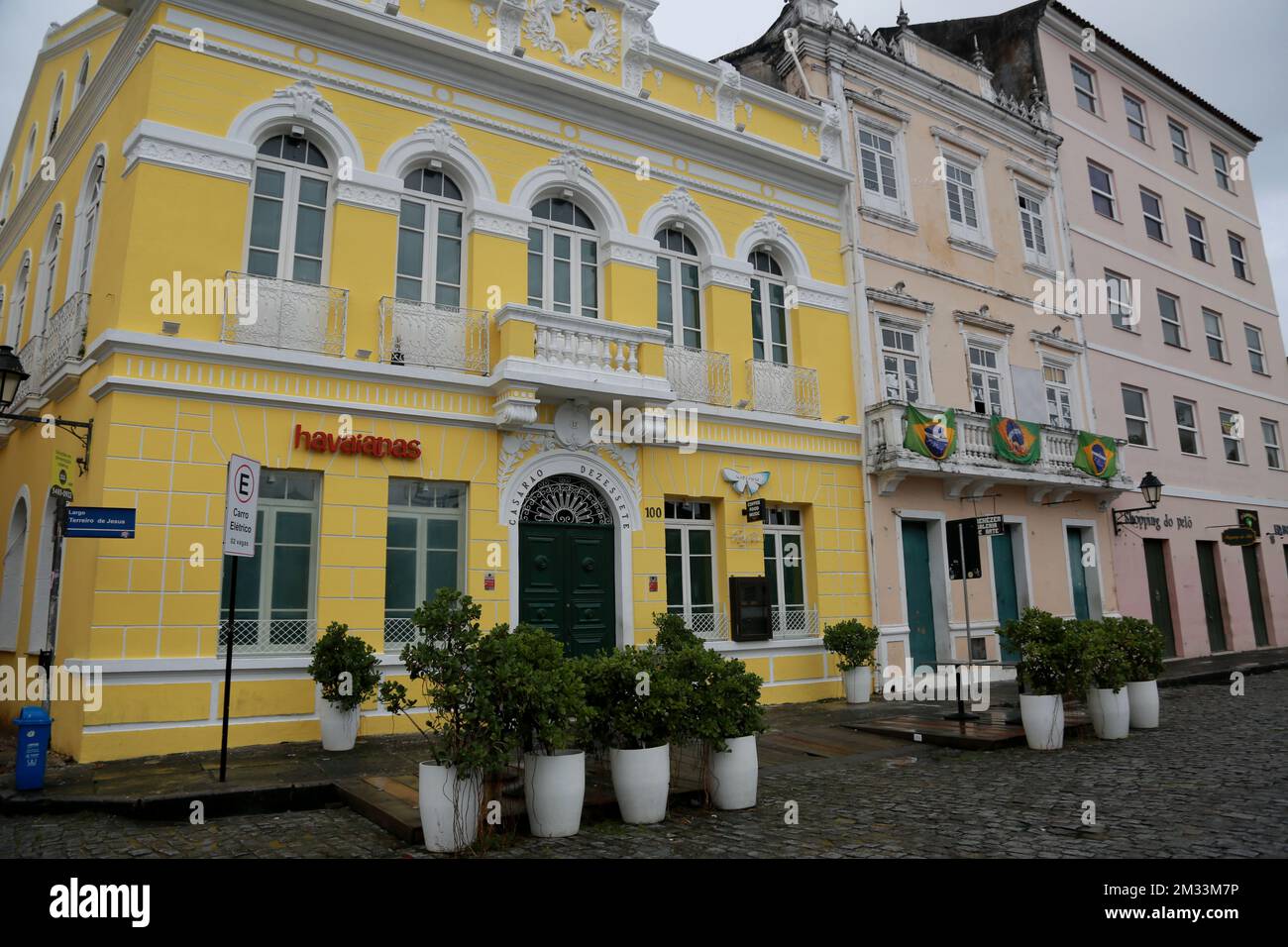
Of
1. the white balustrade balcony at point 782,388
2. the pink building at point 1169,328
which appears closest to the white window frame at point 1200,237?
the pink building at point 1169,328

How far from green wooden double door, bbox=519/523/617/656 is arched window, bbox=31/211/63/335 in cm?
848

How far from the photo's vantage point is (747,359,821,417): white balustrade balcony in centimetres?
1433

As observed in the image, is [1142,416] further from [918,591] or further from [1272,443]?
[918,591]

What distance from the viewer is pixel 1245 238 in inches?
1030

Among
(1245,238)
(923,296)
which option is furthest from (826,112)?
(1245,238)

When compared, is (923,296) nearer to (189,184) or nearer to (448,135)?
(448,135)

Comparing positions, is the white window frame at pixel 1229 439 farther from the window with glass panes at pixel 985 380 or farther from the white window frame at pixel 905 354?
the white window frame at pixel 905 354

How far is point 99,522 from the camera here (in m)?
8.37

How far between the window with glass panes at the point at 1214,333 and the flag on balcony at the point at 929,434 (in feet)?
41.7

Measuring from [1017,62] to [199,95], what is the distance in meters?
19.2

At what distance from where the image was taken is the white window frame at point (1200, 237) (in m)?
24.2

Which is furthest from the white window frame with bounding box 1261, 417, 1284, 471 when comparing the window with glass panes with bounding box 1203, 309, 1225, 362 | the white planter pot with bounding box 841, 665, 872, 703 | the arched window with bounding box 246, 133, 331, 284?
the arched window with bounding box 246, 133, 331, 284

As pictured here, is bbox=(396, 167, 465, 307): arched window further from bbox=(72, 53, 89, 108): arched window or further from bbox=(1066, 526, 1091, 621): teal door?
bbox=(1066, 526, 1091, 621): teal door

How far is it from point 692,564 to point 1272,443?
20.6 m
